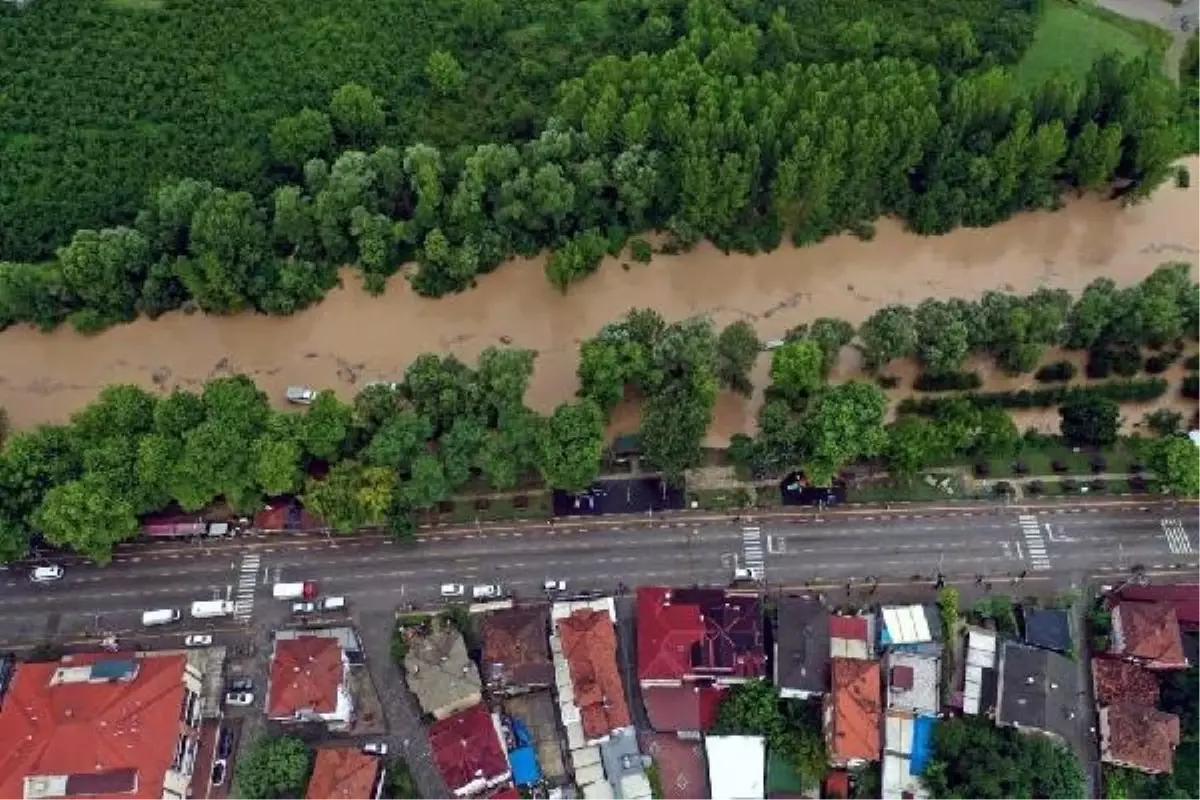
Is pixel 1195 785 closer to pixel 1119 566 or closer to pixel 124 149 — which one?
pixel 1119 566

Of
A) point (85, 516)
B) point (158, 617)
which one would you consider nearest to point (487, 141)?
point (85, 516)

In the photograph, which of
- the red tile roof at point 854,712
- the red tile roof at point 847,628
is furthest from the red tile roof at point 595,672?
the red tile roof at point 847,628

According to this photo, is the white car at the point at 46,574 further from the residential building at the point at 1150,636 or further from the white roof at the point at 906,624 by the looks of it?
the residential building at the point at 1150,636

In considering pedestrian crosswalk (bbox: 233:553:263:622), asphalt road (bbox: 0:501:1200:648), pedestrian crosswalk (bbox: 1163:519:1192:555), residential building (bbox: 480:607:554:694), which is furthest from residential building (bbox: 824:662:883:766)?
pedestrian crosswalk (bbox: 233:553:263:622)

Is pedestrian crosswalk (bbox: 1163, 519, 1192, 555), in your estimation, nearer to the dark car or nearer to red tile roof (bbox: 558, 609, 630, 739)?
red tile roof (bbox: 558, 609, 630, 739)

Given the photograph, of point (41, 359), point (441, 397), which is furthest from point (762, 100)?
point (41, 359)

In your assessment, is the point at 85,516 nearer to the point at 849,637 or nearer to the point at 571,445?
the point at 571,445
